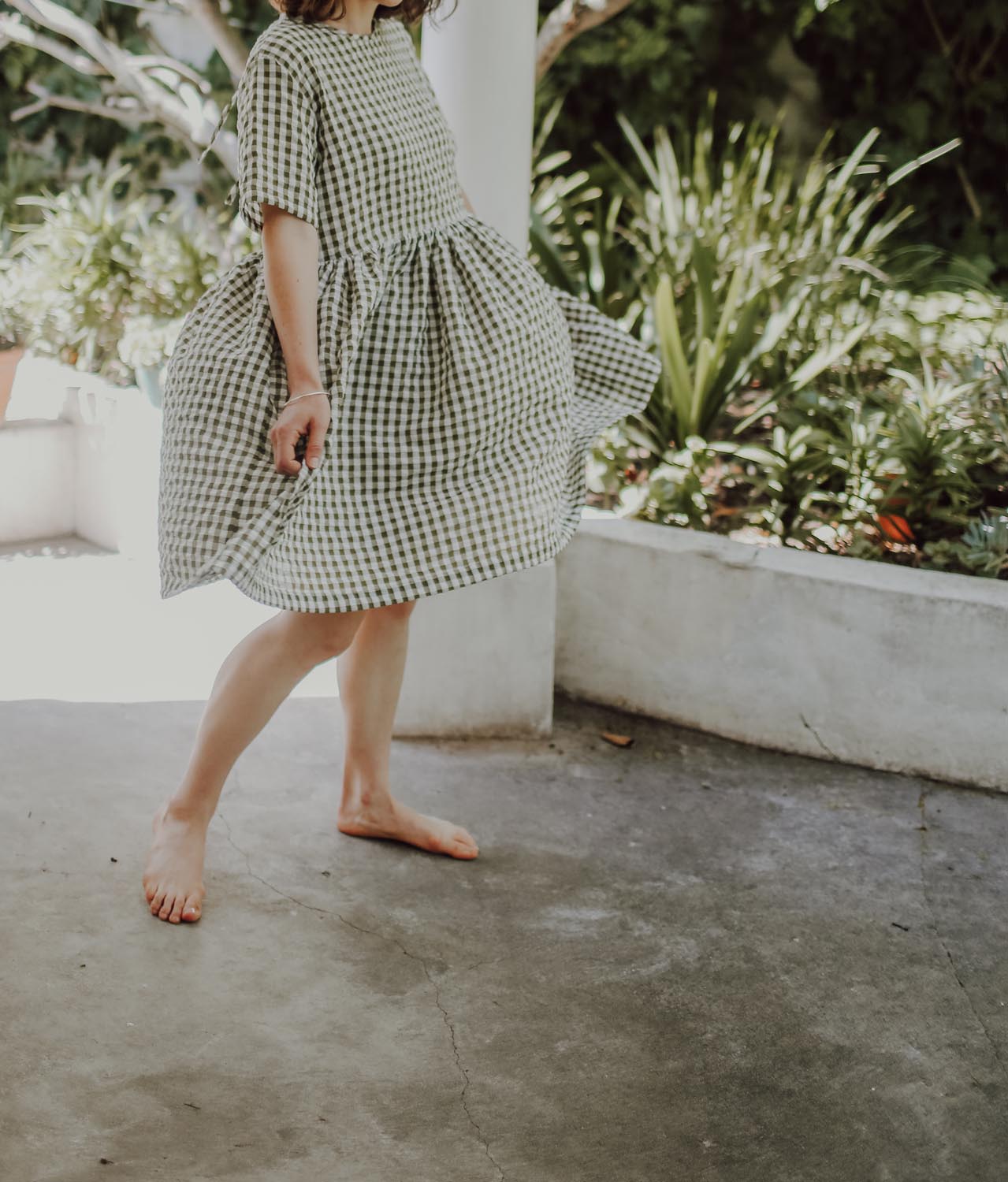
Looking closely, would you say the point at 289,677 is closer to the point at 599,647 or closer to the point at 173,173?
the point at 599,647

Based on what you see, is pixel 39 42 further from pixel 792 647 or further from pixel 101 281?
pixel 792 647

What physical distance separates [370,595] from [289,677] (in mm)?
254

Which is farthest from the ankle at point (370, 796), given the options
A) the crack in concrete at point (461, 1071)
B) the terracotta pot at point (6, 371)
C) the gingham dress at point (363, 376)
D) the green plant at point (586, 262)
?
the terracotta pot at point (6, 371)

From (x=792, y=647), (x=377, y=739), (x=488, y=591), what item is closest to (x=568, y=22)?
(x=488, y=591)

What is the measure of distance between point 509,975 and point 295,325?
1115 mm

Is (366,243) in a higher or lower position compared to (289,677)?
higher

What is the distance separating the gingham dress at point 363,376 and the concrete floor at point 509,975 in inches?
23.9

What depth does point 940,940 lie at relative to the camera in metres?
2.54

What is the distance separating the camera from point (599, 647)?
140 inches

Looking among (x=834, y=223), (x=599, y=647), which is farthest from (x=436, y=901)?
(x=834, y=223)

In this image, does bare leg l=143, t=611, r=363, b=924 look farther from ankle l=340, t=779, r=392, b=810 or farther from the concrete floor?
ankle l=340, t=779, r=392, b=810

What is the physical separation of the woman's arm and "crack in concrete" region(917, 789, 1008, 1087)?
1387 mm

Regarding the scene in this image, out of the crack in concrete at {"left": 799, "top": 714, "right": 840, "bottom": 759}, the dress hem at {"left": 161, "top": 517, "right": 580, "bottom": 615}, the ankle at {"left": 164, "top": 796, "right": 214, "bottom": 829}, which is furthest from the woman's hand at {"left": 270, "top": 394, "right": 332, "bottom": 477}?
the crack in concrete at {"left": 799, "top": 714, "right": 840, "bottom": 759}

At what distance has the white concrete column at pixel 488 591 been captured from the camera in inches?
121
